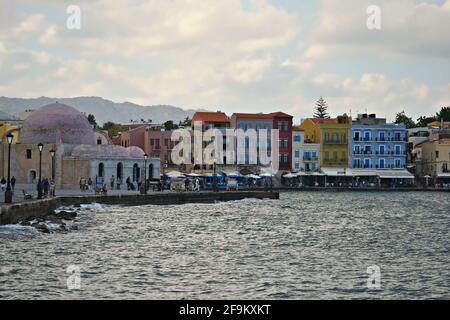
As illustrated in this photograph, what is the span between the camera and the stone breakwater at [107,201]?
39.7 m

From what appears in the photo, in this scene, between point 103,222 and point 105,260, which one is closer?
point 105,260

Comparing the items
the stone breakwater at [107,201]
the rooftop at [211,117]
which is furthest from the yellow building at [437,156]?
the stone breakwater at [107,201]

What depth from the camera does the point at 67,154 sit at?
81.9m

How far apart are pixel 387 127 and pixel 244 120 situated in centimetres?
1826

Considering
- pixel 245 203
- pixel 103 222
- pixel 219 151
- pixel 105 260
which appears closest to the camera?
pixel 105 260

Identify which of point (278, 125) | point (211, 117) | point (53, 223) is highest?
point (211, 117)

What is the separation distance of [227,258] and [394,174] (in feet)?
274

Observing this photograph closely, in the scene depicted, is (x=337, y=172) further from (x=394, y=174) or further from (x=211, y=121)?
(x=211, y=121)

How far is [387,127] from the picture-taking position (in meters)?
113

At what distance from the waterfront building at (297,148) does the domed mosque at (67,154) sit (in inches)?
1103

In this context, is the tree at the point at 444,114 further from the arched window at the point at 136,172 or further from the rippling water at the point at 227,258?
the rippling water at the point at 227,258

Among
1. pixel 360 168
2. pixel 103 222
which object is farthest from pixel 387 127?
pixel 103 222

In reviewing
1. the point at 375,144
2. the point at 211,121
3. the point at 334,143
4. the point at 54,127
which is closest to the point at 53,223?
the point at 54,127
